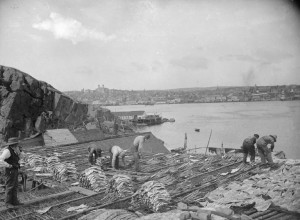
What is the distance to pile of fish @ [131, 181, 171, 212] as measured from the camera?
586cm

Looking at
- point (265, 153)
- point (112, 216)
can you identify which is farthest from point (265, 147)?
point (112, 216)

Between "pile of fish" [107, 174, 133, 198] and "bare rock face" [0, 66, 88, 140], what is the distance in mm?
27278

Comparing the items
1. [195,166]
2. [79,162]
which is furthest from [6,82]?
[195,166]

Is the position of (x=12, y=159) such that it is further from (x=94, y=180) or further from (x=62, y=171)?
(x=62, y=171)

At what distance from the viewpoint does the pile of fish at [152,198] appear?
5.86 meters

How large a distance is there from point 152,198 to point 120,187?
109 centimetres

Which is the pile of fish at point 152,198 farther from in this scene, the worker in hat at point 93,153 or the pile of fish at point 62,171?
the worker in hat at point 93,153

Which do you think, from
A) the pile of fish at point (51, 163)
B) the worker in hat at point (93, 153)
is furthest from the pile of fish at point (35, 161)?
the worker in hat at point (93, 153)

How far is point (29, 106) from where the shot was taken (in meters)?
34.4

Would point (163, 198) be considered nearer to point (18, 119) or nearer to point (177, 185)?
point (177, 185)

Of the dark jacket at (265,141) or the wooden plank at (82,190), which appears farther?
the dark jacket at (265,141)

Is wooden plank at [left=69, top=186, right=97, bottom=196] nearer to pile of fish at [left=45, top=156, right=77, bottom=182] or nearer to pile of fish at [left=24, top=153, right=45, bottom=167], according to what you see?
pile of fish at [left=45, top=156, right=77, bottom=182]

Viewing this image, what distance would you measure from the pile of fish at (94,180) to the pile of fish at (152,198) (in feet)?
4.48

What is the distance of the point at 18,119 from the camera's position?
32469mm
